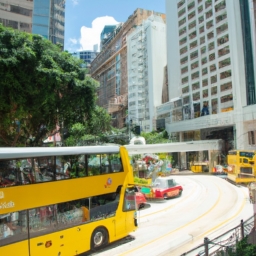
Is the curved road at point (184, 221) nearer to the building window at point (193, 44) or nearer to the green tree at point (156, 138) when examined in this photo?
the green tree at point (156, 138)

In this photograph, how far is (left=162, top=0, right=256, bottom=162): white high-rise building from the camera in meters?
36.5

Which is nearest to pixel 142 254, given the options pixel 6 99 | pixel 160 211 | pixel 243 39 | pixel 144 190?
pixel 160 211

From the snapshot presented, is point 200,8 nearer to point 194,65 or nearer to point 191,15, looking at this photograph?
point 191,15

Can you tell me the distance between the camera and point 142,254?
29.1 ft

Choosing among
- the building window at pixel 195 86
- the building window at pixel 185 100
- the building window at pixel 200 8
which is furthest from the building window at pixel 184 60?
the building window at pixel 200 8

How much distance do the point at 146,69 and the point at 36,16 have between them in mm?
24133

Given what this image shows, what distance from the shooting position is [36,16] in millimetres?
48469

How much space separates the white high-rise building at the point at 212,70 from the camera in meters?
36.5

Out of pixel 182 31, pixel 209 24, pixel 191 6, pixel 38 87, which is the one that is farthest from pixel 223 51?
pixel 38 87

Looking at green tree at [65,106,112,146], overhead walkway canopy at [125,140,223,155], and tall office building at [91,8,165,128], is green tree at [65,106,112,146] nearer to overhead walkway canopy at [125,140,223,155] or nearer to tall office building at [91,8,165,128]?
overhead walkway canopy at [125,140,223,155]

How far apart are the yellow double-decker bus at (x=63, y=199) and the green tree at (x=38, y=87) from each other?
25.2 feet

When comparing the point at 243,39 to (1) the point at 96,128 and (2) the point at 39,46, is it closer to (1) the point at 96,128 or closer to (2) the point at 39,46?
(1) the point at 96,128

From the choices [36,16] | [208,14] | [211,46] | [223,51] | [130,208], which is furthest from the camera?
[36,16]

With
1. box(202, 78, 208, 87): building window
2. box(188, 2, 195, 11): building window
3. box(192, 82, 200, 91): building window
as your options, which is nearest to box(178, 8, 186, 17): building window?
box(188, 2, 195, 11): building window
